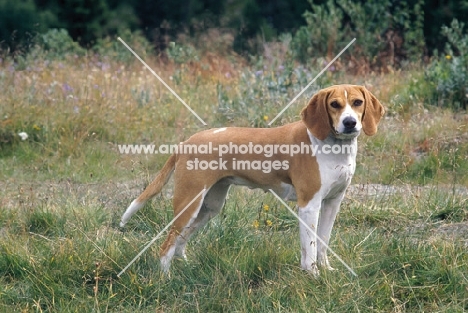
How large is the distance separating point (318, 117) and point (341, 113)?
0.17 m

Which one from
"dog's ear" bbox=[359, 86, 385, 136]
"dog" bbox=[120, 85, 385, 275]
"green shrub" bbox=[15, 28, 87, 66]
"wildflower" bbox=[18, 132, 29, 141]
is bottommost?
"green shrub" bbox=[15, 28, 87, 66]

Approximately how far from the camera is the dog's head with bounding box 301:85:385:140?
458cm

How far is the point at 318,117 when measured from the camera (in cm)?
473

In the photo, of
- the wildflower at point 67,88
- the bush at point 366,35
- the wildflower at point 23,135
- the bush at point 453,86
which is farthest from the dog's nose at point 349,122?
the bush at point 366,35

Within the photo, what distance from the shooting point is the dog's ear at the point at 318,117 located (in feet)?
15.5

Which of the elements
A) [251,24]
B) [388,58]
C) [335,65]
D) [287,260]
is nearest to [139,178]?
[287,260]

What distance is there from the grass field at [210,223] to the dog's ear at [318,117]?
2.60 ft

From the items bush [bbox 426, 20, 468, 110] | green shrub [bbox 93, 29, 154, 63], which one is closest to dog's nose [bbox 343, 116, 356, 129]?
bush [bbox 426, 20, 468, 110]

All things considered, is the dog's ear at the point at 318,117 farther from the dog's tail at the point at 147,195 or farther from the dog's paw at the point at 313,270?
the dog's tail at the point at 147,195

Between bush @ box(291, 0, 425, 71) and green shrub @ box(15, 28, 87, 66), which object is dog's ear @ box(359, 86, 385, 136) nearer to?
green shrub @ box(15, 28, 87, 66)

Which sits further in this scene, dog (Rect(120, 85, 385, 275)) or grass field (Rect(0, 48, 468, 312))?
dog (Rect(120, 85, 385, 275))

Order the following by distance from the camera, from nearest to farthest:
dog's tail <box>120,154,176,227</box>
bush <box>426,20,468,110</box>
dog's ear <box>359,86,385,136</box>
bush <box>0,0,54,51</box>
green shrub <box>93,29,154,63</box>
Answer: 1. dog's ear <box>359,86,385,136</box>
2. dog's tail <box>120,154,176,227</box>
3. bush <box>426,20,468,110</box>
4. green shrub <box>93,29,154,63</box>
5. bush <box>0,0,54,51</box>

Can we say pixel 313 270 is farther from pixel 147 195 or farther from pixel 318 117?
pixel 147 195

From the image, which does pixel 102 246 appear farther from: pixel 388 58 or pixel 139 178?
pixel 388 58
